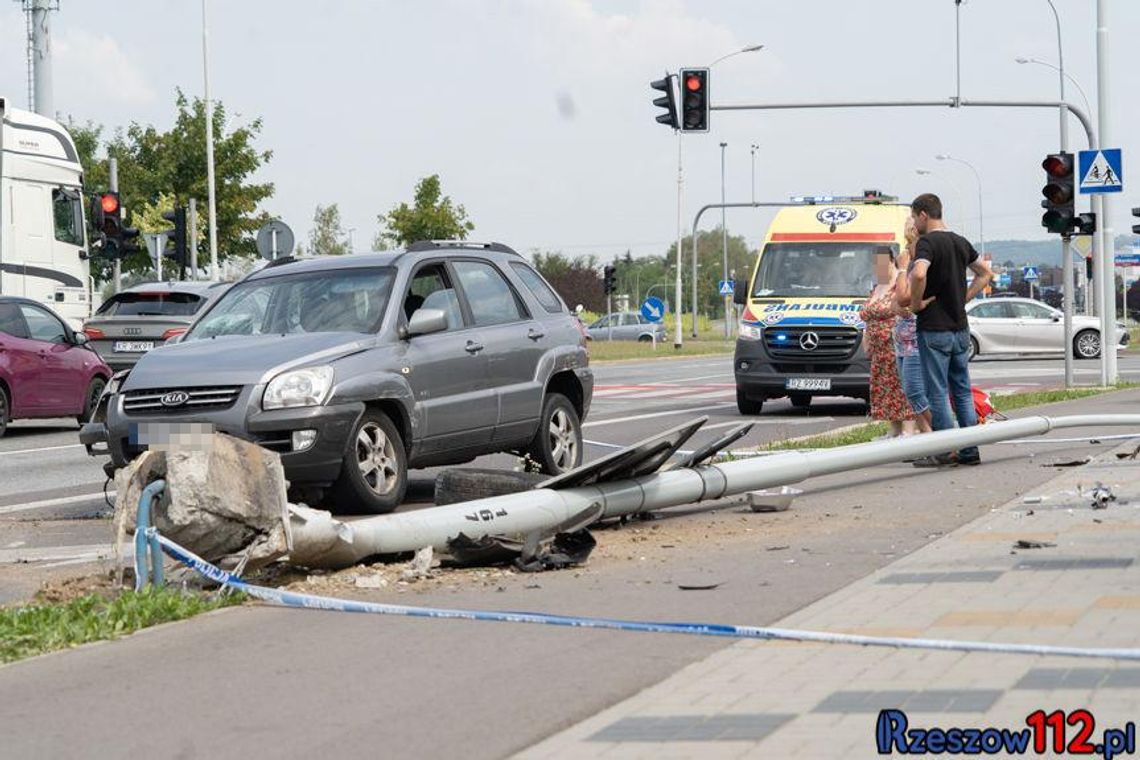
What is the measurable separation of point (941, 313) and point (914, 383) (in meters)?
0.72

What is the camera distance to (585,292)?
116 metres

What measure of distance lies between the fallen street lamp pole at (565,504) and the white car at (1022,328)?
3041cm

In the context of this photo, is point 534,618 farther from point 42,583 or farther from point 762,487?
point 762,487

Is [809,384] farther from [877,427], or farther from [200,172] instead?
[200,172]

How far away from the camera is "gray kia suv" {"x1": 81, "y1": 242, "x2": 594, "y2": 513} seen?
1141 cm

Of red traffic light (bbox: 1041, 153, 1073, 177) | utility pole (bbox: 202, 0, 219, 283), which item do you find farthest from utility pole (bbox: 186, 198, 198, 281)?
red traffic light (bbox: 1041, 153, 1073, 177)

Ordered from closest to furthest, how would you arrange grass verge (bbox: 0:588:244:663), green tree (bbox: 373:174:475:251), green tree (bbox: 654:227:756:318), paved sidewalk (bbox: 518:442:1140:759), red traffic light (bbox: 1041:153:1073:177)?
paved sidewalk (bbox: 518:442:1140:759) < grass verge (bbox: 0:588:244:663) < red traffic light (bbox: 1041:153:1073:177) < green tree (bbox: 373:174:475:251) < green tree (bbox: 654:227:756:318)

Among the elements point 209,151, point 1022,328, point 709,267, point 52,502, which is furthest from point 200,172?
point 709,267

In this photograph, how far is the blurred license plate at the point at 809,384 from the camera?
22328 mm

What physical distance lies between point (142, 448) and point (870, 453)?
4775mm

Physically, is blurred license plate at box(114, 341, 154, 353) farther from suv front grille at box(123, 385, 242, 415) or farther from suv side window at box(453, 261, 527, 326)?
suv front grille at box(123, 385, 242, 415)

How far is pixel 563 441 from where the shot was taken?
45.7 feet

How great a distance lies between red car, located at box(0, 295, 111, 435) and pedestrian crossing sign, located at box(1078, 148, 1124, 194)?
42.1 feet

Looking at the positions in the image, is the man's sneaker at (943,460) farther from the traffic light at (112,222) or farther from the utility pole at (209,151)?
the utility pole at (209,151)
